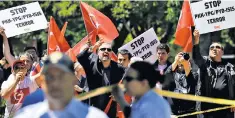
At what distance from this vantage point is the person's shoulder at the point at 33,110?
5.04m

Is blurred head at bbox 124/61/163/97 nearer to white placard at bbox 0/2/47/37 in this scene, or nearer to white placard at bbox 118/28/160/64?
white placard at bbox 118/28/160/64

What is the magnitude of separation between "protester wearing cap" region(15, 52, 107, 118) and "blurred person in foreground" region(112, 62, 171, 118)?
1421 mm

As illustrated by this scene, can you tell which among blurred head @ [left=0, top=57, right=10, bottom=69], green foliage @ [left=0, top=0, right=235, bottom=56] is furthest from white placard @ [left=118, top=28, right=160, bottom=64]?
green foliage @ [left=0, top=0, right=235, bottom=56]

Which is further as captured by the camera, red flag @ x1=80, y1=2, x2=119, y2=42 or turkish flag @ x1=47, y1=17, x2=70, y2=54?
red flag @ x1=80, y1=2, x2=119, y2=42

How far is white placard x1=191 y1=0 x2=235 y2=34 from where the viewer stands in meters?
13.0

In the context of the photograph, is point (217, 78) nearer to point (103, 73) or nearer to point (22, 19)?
point (103, 73)

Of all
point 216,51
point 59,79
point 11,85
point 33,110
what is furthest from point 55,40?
point 59,79

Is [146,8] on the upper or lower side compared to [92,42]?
lower

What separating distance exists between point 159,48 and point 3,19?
123 inches

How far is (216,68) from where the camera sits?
39.4 feet

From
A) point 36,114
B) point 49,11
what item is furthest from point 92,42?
point 49,11

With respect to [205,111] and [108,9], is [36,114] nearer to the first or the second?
[205,111]

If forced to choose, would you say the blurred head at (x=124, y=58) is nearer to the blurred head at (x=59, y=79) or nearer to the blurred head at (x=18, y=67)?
the blurred head at (x=18, y=67)

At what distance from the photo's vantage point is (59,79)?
4719mm
